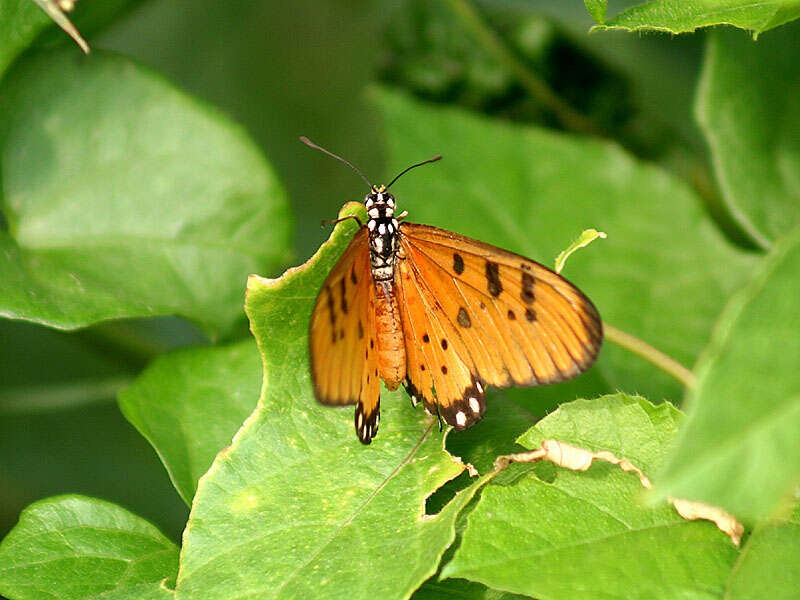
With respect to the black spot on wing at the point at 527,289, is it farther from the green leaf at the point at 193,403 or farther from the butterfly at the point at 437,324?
the green leaf at the point at 193,403

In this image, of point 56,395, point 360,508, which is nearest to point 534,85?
point 360,508

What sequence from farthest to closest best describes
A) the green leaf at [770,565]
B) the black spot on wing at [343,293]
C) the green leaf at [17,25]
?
the green leaf at [17,25], the black spot on wing at [343,293], the green leaf at [770,565]

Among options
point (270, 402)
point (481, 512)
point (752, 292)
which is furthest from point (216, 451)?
point (752, 292)

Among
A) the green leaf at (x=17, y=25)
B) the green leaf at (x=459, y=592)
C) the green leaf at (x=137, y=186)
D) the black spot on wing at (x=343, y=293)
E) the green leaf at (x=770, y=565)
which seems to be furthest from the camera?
the green leaf at (x=137, y=186)

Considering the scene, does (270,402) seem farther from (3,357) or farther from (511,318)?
(3,357)

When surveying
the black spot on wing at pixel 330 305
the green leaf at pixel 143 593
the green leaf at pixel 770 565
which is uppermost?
the black spot on wing at pixel 330 305

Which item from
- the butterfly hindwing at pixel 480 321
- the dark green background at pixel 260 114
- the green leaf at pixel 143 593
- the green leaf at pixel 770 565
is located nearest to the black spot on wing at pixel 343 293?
the butterfly hindwing at pixel 480 321

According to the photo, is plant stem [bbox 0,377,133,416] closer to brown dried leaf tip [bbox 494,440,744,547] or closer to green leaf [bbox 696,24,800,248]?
brown dried leaf tip [bbox 494,440,744,547]

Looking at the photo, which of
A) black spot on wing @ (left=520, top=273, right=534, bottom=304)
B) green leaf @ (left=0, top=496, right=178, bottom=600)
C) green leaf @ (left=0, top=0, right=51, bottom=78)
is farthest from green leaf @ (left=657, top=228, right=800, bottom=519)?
green leaf @ (left=0, top=0, right=51, bottom=78)
